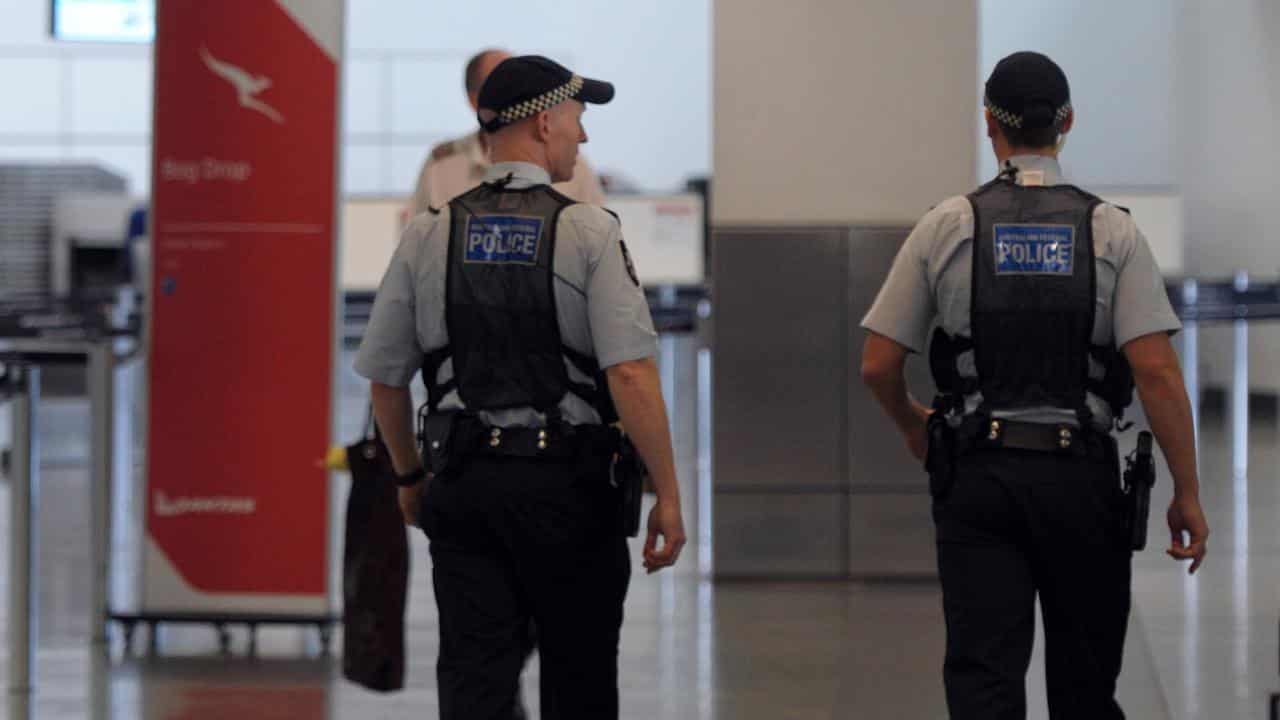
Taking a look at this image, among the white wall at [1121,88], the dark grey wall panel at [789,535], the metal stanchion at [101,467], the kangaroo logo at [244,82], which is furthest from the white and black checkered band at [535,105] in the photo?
the dark grey wall panel at [789,535]

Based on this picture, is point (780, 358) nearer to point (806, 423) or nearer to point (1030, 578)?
point (806, 423)

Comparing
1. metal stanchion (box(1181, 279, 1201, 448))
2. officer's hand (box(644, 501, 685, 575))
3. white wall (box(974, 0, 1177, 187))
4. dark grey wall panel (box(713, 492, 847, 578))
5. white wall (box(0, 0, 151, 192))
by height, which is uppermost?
white wall (box(0, 0, 151, 192))

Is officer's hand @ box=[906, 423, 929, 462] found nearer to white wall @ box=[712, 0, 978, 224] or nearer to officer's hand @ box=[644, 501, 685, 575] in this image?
officer's hand @ box=[644, 501, 685, 575]

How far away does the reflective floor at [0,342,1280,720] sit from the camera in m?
3.88

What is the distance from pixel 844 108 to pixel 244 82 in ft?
6.97

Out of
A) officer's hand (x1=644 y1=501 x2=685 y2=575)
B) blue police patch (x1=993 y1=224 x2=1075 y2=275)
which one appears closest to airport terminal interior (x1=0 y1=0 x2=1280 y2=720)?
blue police patch (x1=993 y1=224 x2=1075 y2=275)

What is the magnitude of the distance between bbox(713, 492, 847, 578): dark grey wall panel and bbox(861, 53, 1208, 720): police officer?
2985mm

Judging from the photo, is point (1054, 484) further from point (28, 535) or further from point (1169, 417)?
point (28, 535)

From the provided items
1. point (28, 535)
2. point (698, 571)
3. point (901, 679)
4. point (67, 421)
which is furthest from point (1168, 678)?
point (67, 421)

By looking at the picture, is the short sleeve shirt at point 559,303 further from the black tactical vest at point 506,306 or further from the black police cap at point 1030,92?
the black police cap at point 1030,92

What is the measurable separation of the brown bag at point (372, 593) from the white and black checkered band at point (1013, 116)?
1494mm

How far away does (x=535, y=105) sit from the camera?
265 cm

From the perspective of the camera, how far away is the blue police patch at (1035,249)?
8.57ft

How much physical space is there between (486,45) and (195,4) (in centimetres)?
1241
